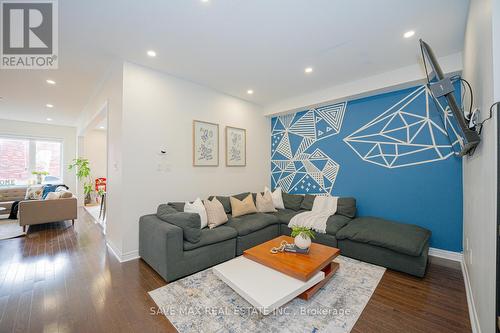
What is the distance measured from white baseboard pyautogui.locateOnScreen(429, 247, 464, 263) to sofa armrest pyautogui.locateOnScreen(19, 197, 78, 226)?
23.2 ft

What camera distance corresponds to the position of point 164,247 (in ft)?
7.83

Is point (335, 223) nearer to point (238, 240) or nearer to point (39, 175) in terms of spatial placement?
point (238, 240)

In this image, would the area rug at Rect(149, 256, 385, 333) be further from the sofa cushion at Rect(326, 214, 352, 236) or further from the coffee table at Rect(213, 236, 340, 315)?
the sofa cushion at Rect(326, 214, 352, 236)

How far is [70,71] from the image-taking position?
11.4 feet

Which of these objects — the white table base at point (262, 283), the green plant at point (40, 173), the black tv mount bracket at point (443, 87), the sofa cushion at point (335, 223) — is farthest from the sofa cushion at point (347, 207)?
the green plant at point (40, 173)

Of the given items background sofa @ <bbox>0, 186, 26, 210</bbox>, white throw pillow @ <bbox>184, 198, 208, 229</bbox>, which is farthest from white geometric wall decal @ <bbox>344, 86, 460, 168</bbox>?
background sofa @ <bbox>0, 186, 26, 210</bbox>

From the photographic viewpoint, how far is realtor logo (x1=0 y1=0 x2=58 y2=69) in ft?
6.97

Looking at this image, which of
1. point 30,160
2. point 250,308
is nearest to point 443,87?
point 250,308

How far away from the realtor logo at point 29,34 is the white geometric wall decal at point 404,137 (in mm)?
4683

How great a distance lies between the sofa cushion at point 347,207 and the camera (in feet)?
12.0

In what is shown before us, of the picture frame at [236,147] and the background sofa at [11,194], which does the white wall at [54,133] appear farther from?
the picture frame at [236,147]

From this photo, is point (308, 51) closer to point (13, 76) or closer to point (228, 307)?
point (228, 307)

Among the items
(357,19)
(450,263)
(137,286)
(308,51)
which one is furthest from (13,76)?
(450,263)

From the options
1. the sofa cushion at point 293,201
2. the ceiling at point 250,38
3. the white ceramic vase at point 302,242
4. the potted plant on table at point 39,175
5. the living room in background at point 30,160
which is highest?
the ceiling at point 250,38
